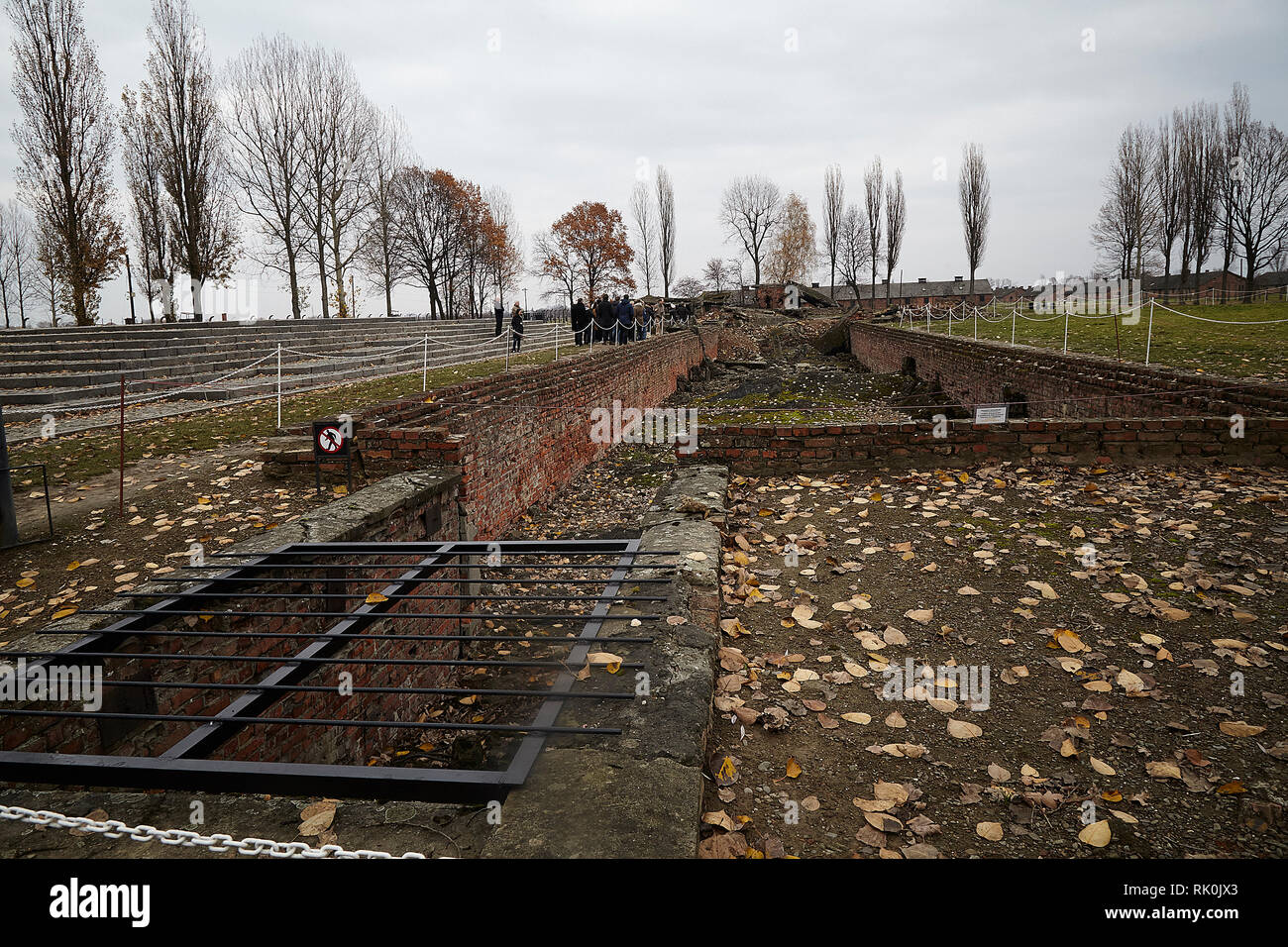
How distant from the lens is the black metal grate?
208 centimetres

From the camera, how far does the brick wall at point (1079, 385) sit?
6.34 m

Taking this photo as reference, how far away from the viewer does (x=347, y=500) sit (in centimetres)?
502

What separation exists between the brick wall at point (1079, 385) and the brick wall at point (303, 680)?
20.5ft

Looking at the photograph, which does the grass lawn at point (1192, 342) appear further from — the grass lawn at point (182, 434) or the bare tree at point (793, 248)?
the bare tree at point (793, 248)

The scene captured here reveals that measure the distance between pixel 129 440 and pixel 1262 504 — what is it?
1124 cm

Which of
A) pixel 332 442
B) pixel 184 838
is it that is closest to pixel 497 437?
pixel 332 442

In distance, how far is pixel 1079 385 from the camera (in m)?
8.45

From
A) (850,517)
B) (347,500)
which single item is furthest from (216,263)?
(850,517)

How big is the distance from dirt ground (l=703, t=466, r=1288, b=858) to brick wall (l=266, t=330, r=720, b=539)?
2.70 metres

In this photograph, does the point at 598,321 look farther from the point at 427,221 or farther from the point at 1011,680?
the point at 427,221

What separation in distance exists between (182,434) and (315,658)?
25.9 ft

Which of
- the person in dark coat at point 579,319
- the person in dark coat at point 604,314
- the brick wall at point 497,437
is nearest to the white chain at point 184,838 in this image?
the brick wall at point 497,437

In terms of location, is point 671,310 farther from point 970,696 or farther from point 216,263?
point 970,696
